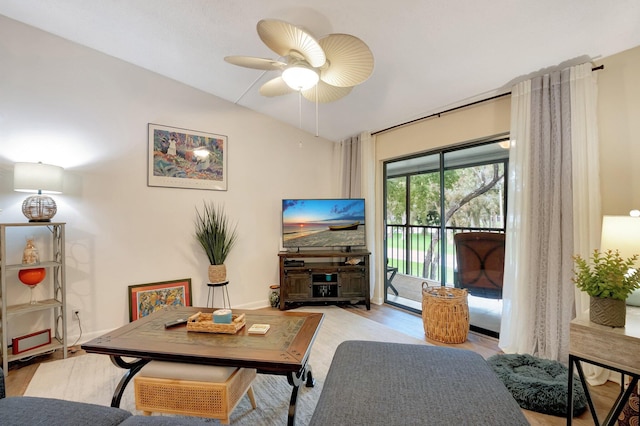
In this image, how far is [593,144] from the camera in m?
2.12

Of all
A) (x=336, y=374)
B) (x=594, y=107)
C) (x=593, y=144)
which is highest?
(x=594, y=107)

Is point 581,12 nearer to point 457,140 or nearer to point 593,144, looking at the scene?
point 593,144

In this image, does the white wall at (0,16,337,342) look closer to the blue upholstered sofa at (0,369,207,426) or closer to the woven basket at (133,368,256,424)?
the woven basket at (133,368,256,424)

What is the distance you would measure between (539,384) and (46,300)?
163 inches

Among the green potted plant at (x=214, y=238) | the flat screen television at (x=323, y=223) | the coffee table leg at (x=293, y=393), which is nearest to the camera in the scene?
the coffee table leg at (x=293, y=393)

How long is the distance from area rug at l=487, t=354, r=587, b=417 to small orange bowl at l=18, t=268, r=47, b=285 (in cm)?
386

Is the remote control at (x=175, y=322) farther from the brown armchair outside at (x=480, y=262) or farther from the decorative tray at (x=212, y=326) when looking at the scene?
the brown armchair outside at (x=480, y=262)

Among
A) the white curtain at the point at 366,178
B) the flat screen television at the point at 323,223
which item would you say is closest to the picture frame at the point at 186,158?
the flat screen television at the point at 323,223

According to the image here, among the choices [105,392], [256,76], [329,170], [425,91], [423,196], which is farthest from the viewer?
[329,170]

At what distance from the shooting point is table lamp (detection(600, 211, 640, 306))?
1.63m

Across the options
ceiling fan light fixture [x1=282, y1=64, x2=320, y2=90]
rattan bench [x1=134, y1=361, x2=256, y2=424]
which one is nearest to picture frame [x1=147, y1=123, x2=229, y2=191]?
ceiling fan light fixture [x1=282, y1=64, x2=320, y2=90]

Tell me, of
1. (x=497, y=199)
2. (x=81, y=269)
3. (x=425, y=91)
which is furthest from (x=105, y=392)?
(x=497, y=199)

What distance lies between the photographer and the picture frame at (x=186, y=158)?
3.25 meters

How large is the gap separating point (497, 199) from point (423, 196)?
92cm
